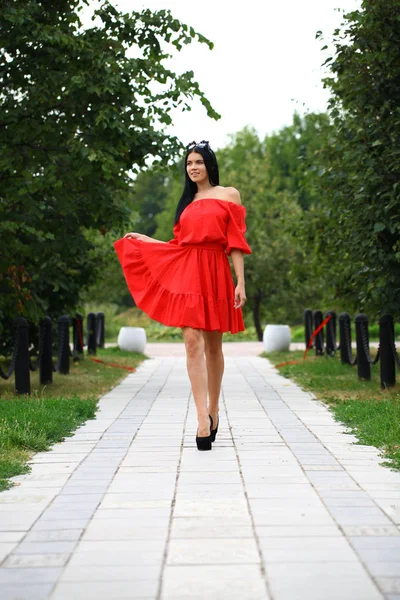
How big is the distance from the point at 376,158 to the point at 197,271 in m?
4.37

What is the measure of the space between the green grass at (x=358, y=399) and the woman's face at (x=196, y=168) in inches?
91.3

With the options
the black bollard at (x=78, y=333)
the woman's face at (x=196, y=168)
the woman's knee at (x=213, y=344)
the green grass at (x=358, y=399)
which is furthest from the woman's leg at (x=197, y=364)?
the black bollard at (x=78, y=333)

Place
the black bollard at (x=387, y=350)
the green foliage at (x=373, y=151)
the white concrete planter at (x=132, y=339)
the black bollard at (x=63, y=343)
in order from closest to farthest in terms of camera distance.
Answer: the green foliage at (x=373, y=151)
the black bollard at (x=387, y=350)
the black bollard at (x=63, y=343)
the white concrete planter at (x=132, y=339)

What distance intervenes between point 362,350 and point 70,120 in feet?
15.3

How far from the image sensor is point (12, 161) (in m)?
11.0

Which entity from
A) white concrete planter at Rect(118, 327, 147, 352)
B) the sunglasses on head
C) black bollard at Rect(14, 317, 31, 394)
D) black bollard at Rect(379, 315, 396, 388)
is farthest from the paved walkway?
white concrete planter at Rect(118, 327, 147, 352)

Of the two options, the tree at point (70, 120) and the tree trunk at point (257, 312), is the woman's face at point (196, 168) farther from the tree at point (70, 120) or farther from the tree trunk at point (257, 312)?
the tree trunk at point (257, 312)

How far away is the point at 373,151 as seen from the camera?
1043cm

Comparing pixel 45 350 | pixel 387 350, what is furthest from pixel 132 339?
pixel 387 350

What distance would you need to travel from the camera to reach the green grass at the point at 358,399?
23.0ft

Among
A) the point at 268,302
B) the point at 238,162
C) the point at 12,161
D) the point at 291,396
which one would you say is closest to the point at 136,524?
the point at 291,396

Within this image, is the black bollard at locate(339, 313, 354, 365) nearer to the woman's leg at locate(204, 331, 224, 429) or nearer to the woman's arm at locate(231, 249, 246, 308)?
the woman's leg at locate(204, 331, 224, 429)

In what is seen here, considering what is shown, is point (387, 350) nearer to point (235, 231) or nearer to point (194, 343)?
point (235, 231)

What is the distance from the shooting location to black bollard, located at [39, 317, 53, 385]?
1207 centimetres
